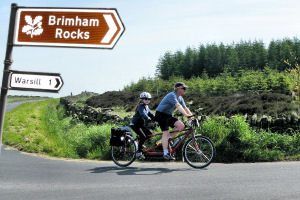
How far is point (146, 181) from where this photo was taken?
23.0 feet

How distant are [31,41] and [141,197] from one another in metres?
3.50

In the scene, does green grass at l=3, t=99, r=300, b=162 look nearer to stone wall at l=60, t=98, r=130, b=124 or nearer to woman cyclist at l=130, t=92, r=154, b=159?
woman cyclist at l=130, t=92, r=154, b=159

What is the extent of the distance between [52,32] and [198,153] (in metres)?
5.61

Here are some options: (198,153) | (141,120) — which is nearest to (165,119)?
(141,120)

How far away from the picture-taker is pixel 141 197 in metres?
5.80

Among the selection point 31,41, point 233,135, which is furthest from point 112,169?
point 31,41

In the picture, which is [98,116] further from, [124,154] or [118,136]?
[118,136]

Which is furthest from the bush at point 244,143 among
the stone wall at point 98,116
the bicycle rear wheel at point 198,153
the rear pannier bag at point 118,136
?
the stone wall at point 98,116

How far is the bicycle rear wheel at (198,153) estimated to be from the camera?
820 centimetres

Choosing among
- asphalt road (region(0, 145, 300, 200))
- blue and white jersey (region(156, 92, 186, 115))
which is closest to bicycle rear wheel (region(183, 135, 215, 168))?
asphalt road (region(0, 145, 300, 200))

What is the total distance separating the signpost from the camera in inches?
132

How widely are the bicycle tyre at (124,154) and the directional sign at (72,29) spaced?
5867 mm

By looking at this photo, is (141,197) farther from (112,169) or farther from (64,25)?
(64,25)

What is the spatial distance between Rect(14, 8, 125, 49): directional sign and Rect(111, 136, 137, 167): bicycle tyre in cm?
587
